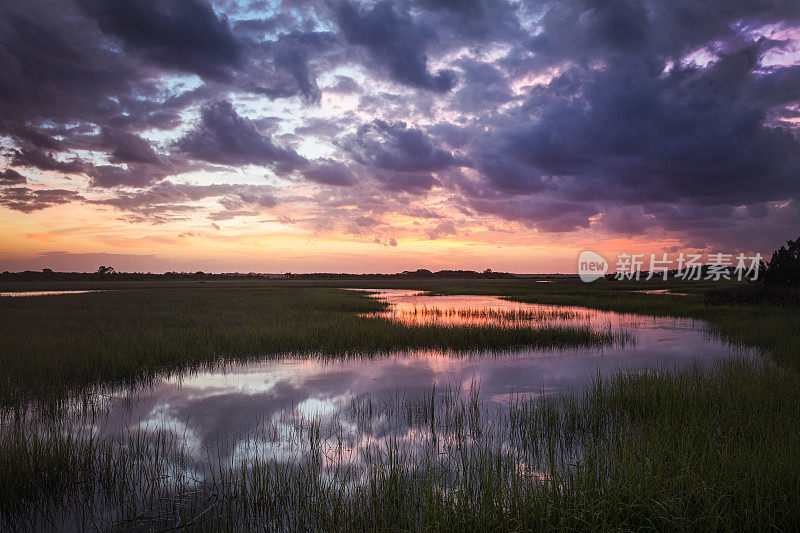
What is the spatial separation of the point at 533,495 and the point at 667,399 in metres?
4.67

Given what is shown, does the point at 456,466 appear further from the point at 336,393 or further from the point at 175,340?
the point at 175,340

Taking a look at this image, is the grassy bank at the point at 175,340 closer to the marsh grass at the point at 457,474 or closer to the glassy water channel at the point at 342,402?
the glassy water channel at the point at 342,402

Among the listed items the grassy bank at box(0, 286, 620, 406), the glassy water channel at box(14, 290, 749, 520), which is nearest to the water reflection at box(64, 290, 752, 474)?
the glassy water channel at box(14, 290, 749, 520)

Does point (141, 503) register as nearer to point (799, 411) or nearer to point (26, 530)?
point (26, 530)

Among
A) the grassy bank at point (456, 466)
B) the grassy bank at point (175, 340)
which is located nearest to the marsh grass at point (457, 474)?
the grassy bank at point (456, 466)

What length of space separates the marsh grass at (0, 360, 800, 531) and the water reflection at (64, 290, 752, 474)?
111 mm

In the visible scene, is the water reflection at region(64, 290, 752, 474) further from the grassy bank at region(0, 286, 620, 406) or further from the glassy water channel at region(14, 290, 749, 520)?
the grassy bank at region(0, 286, 620, 406)

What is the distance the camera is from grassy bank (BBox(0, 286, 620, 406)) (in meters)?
9.83

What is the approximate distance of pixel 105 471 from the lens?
17.0 ft

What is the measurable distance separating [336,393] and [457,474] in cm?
484

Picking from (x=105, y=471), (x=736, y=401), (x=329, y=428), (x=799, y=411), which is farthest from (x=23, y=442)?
(x=799, y=411)

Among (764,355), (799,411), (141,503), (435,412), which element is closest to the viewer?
(141,503)

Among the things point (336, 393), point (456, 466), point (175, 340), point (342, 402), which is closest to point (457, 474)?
point (456, 466)

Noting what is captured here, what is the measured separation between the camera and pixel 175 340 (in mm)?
13469
